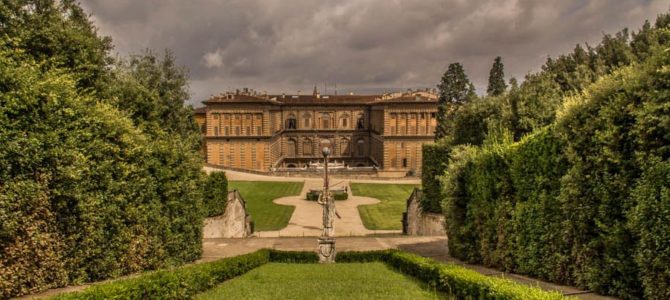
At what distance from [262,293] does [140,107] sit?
13149mm

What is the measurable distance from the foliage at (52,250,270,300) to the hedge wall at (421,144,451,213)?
12.3m

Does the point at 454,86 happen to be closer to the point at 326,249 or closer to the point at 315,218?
the point at 315,218

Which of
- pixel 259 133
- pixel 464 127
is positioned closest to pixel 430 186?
pixel 464 127

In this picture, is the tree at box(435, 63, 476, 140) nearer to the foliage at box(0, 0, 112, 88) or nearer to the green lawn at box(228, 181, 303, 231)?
the green lawn at box(228, 181, 303, 231)

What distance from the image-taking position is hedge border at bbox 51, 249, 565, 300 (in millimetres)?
6316

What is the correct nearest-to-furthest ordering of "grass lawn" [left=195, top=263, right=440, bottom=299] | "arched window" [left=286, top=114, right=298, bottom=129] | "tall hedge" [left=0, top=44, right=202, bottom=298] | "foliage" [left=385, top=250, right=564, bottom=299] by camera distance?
"foliage" [left=385, top=250, right=564, bottom=299] < "tall hedge" [left=0, top=44, right=202, bottom=298] < "grass lawn" [left=195, top=263, right=440, bottom=299] < "arched window" [left=286, top=114, right=298, bottom=129]

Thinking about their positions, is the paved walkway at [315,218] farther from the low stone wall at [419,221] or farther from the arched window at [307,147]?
the arched window at [307,147]

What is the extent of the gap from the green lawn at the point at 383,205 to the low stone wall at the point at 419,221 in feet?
8.98

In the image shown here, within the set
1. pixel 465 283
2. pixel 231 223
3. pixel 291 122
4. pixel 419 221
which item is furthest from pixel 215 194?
pixel 291 122

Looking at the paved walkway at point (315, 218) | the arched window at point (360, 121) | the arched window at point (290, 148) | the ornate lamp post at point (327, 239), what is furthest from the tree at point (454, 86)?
the ornate lamp post at point (327, 239)

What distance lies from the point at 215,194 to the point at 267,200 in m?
13.6

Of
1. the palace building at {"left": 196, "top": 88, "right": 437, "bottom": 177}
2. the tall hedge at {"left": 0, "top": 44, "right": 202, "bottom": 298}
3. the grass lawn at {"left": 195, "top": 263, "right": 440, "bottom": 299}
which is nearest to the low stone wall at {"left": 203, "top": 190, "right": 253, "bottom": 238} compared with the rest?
the tall hedge at {"left": 0, "top": 44, "right": 202, "bottom": 298}

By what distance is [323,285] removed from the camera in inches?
360

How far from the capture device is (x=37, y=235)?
804 cm
